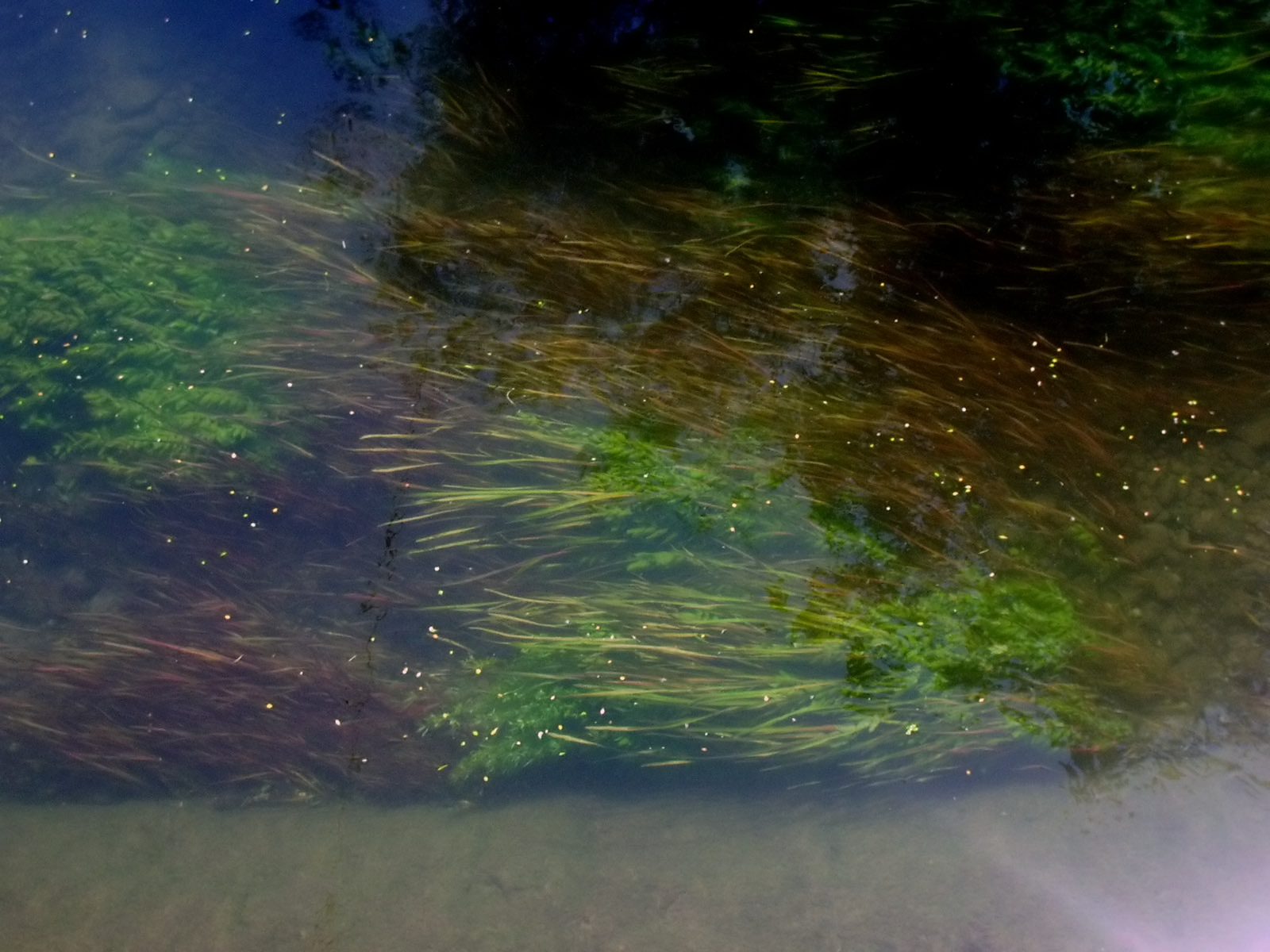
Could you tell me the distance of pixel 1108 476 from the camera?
11.3 ft

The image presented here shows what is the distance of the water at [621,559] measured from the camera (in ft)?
11.3

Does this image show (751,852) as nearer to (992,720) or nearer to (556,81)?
(992,720)

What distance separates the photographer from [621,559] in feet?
11.9

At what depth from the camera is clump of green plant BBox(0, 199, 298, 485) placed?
3.83 meters

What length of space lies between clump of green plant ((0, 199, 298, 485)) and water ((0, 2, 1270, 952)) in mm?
21

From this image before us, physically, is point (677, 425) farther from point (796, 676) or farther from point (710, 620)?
point (796, 676)

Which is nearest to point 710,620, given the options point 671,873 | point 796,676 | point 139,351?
point 796,676

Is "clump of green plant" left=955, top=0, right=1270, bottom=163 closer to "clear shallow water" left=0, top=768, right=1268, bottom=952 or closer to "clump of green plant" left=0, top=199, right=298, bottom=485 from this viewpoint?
"clear shallow water" left=0, top=768, right=1268, bottom=952

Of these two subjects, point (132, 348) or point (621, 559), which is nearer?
point (621, 559)

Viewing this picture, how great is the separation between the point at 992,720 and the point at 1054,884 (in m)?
0.72

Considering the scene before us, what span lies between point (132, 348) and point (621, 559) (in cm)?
258

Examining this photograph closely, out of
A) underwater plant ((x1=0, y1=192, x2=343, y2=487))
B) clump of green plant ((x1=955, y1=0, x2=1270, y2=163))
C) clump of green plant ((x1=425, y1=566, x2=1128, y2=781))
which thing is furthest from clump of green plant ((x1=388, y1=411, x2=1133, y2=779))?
clump of green plant ((x1=955, y1=0, x2=1270, y2=163))

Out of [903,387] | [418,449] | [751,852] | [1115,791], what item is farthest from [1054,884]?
[418,449]

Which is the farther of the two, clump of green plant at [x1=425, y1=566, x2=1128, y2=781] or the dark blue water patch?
the dark blue water patch
